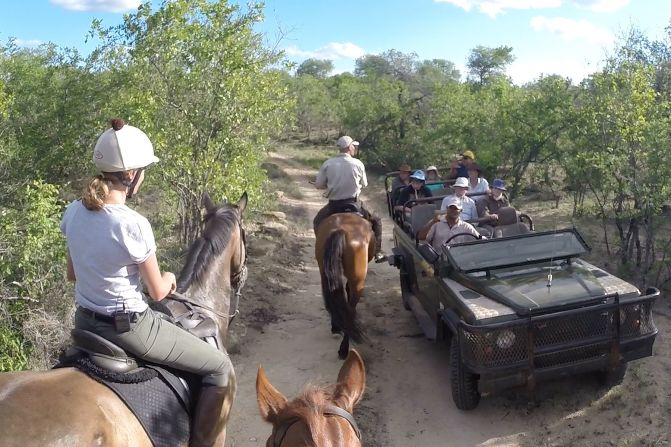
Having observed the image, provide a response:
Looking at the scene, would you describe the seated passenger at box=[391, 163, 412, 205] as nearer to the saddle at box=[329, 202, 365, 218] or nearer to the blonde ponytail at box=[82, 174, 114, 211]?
the saddle at box=[329, 202, 365, 218]

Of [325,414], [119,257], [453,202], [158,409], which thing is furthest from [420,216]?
[325,414]

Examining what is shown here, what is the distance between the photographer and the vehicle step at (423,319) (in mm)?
6250

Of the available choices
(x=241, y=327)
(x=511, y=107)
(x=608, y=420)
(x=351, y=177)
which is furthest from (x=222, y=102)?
(x=511, y=107)

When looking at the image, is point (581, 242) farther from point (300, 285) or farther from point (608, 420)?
point (300, 285)

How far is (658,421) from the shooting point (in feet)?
16.7

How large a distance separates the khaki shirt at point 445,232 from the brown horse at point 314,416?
4.42 m

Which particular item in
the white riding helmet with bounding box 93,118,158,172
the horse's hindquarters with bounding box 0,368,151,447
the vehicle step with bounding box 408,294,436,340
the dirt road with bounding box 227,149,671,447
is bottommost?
the dirt road with bounding box 227,149,671,447

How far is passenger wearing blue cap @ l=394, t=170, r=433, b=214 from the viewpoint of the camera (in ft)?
30.2

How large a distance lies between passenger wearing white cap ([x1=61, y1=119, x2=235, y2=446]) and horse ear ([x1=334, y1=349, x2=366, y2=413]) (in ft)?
3.76

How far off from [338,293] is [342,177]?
195 cm

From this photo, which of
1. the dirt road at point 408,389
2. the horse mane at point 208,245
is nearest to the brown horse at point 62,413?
the horse mane at point 208,245

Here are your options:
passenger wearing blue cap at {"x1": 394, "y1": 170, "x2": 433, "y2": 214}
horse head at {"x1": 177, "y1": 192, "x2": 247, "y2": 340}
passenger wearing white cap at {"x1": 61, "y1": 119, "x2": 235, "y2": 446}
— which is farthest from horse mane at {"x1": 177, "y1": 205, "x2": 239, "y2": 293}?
passenger wearing blue cap at {"x1": 394, "y1": 170, "x2": 433, "y2": 214}

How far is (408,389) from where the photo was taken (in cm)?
605

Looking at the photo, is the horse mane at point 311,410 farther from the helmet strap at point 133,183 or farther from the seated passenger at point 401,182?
the seated passenger at point 401,182
